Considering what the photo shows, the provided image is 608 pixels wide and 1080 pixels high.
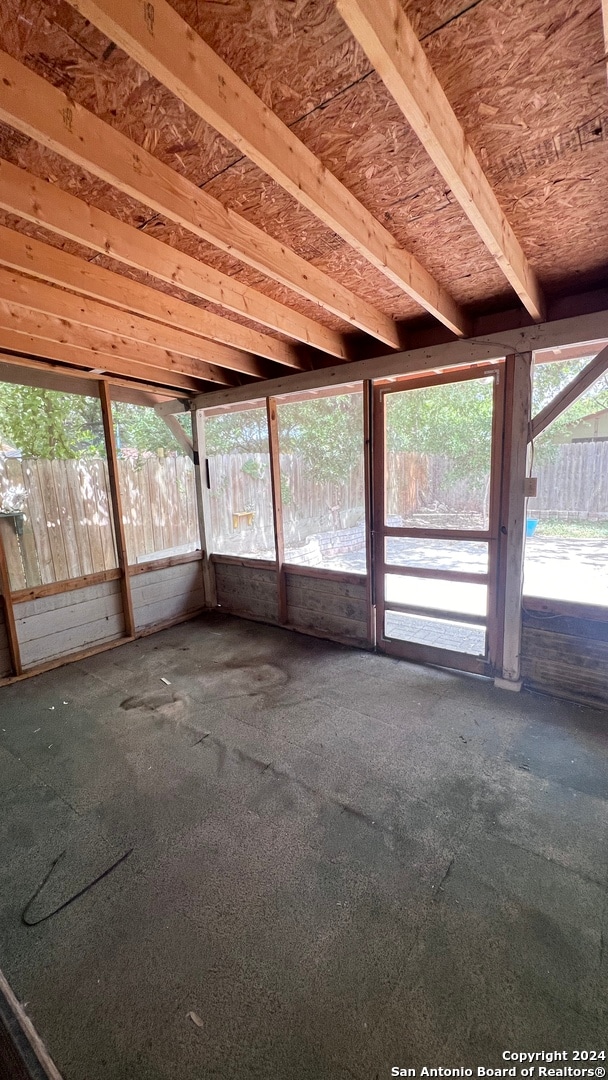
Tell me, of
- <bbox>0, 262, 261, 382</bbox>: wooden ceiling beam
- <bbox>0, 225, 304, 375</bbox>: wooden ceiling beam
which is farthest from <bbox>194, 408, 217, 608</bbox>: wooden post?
<bbox>0, 225, 304, 375</bbox>: wooden ceiling beam

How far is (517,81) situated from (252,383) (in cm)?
317

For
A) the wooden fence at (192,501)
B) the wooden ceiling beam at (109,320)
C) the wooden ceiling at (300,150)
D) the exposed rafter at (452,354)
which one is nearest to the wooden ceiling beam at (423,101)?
the wooden ceiling at (300,150)

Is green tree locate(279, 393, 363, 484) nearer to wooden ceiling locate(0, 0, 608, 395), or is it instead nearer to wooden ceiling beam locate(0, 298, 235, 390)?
wooden ceiling beam locate(0, 298, 235, 390)

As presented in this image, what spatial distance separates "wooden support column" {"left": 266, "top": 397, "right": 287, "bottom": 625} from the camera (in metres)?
4.09

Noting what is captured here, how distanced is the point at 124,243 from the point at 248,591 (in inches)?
134

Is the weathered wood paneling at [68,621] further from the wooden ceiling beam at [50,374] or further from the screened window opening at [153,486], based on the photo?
the wooden ceiling beam at [50,374]

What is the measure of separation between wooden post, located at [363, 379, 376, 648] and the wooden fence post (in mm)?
2032

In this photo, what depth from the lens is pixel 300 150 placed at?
4.50 ft

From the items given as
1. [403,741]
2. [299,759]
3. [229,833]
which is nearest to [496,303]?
[403,741]

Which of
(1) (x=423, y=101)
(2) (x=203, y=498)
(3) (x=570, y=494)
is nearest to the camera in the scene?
(1) (x=423, y=101)

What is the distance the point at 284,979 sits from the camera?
1.28m

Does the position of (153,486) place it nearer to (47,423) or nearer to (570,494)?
(47,423)

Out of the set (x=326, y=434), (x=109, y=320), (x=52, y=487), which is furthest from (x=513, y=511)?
(x=52, y=487)

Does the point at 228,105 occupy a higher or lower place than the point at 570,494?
higher
